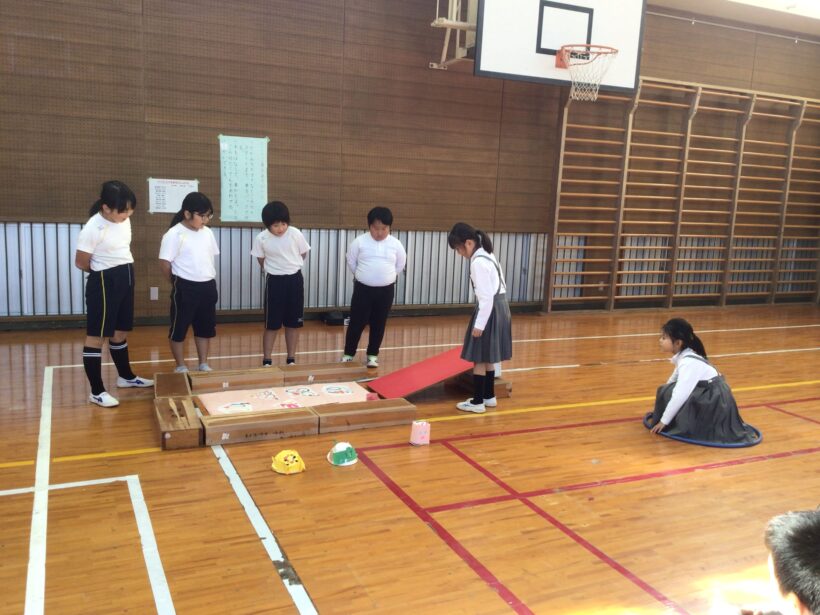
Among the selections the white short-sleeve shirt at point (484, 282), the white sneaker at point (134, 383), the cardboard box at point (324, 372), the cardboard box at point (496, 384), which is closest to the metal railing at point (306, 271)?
the white sneaker at point (134, 383)

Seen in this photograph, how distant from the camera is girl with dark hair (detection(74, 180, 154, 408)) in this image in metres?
4.39

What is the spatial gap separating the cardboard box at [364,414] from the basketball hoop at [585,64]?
189 inches

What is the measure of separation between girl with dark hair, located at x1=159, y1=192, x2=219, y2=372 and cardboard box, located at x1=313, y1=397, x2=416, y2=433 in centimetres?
131

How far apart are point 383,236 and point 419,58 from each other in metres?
3.16

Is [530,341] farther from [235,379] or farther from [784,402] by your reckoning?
[235,379]

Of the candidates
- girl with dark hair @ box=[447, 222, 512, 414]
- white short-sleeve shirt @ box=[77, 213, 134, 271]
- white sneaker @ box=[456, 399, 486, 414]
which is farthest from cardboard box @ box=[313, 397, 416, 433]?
white short-sleeve shirt @ box=[77, 213, 134, 271]

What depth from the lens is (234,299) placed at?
759 centimetres

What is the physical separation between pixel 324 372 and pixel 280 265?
906 mm

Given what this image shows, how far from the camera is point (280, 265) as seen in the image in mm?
5430

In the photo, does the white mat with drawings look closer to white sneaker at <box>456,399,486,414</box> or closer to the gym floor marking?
white sneaker at <box>456,399,486,414</box>

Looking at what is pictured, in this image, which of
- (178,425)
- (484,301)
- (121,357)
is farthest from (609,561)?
(121,357)

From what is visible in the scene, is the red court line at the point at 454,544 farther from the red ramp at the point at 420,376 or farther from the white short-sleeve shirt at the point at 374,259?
the white short-sleeve shirt at the point at 374,259

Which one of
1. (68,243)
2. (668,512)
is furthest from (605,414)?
(68,243)

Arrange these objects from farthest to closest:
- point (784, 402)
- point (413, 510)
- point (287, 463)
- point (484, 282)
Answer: point (784, 402) → point (484, 282) → point (287, 463) → point (413, 510)
